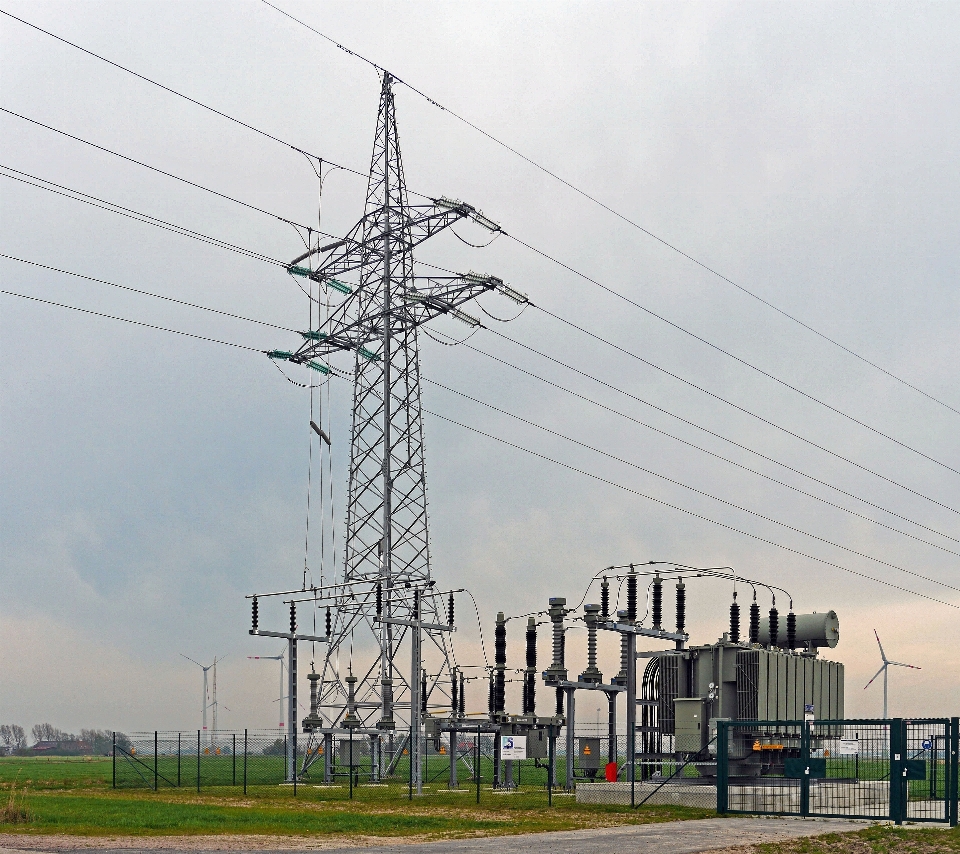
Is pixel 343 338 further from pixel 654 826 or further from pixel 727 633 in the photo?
pixel 654 826

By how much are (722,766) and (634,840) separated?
699cm

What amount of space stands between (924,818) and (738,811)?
4419 millimetres

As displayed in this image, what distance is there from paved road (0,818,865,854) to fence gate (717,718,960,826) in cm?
144

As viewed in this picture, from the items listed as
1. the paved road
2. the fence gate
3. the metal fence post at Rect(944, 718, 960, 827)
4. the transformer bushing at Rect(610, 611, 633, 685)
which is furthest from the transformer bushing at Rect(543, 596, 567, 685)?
the metal fence post at Rect(944, 718, 960, 827)

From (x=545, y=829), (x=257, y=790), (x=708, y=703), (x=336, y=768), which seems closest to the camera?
(x=545, y=829)

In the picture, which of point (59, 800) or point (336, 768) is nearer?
point (59, 800)

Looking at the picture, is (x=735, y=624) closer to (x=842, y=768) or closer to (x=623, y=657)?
(x=623, y=657)

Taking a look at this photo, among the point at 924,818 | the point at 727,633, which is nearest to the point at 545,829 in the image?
the point at 924,818

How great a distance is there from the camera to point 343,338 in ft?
140

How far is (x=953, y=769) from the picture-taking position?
82.8 ft

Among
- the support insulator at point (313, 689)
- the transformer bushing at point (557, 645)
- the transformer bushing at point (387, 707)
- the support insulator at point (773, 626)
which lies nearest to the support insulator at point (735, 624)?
the support insulator at point (773, 626)

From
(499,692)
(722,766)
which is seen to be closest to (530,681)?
(499,692)

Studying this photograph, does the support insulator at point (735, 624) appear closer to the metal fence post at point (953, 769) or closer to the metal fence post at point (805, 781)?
the metal fence post at point (805, 781)

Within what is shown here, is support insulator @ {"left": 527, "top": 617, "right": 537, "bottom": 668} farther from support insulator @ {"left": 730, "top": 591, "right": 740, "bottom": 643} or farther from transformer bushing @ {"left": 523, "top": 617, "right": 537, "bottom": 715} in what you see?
support insulator @ {"left": 730, "top": 591, "right": 740, "bottom": 643}
